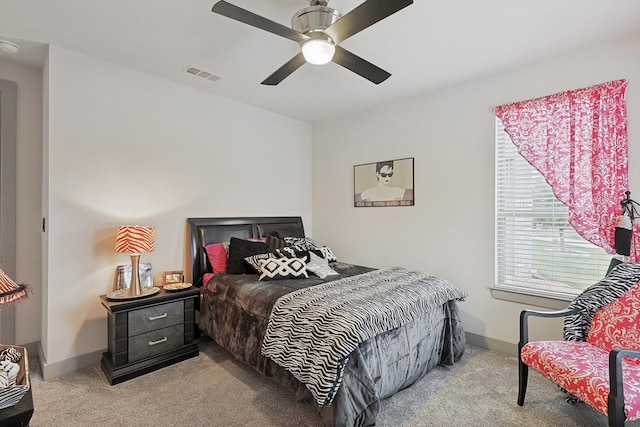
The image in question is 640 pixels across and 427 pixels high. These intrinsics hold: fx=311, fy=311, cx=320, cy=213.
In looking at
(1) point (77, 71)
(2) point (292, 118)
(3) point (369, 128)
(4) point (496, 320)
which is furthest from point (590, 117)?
(1) point (77, 71)

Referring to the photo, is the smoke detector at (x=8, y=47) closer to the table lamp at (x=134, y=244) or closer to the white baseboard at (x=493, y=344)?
the table lamp at (x=134, y=244)

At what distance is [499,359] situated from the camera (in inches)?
113

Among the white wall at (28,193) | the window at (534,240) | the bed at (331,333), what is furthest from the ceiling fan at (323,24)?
the white wall at (28,193)

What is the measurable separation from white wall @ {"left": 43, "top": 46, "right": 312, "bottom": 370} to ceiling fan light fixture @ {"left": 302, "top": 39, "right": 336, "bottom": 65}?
195cm

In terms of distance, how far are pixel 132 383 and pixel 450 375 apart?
2.57 metres

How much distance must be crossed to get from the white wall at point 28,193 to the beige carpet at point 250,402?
0.46 meters

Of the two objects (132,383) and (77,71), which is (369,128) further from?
(132,383)

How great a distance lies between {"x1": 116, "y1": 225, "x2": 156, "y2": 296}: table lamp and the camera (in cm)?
261

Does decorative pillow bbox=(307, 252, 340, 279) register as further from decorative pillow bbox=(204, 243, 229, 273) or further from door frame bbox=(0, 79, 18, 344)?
door frame bbox=(0, 79, 18, 344)

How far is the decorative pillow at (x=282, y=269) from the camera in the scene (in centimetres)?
288

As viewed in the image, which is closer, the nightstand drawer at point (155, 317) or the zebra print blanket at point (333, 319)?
the zebra print blanket at point (333, 319)

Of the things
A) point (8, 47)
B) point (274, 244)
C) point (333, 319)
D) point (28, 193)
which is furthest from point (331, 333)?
point (8, 47)

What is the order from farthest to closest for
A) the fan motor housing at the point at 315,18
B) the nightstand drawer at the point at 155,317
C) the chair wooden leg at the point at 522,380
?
the nightstand drawer at the point at 155,317
the chair wooden leg at the point at 522,380
the fan motor housing at the point at 315,18

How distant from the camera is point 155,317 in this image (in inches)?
106
